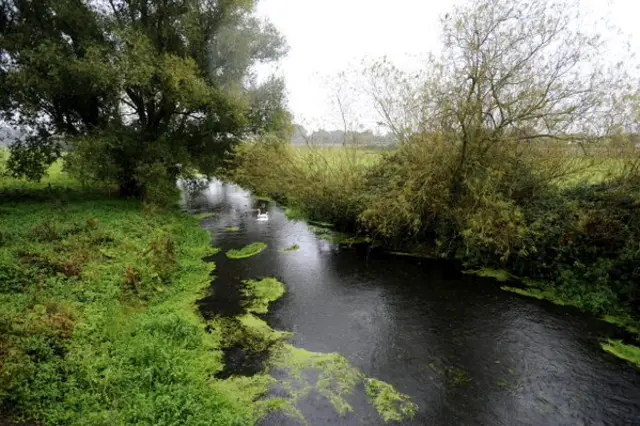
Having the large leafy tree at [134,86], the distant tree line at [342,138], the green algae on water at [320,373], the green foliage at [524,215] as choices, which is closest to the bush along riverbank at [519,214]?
the green foliage at [524,215]

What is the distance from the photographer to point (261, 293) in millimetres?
10250

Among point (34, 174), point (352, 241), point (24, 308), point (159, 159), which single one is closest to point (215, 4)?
point (159, 159)

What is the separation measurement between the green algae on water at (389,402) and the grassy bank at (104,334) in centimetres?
186

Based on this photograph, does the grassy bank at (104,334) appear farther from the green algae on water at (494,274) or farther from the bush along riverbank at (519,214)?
the green algae on water at (494,274)

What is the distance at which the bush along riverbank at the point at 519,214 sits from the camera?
9.58 meters

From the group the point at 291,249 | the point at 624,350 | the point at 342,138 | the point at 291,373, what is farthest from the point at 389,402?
the point at 342,138

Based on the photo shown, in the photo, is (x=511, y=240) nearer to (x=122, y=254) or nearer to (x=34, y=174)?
(x=122, y=254)

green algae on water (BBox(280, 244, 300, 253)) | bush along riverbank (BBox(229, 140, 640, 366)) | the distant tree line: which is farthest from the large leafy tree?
bush along riverbank (BBox(229, 140, 640, 366))

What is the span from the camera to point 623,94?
9.81 metres

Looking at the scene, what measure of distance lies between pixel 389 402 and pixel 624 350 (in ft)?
16.5

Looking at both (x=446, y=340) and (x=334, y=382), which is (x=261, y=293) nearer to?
(x=334, y=382)

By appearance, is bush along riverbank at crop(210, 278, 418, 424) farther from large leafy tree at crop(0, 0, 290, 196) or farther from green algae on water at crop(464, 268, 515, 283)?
large leafy tree at crop(0, 0, 290, 196)

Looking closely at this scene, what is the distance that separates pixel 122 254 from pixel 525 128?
38.8ft

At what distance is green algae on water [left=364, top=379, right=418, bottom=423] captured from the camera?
19.3 ft
